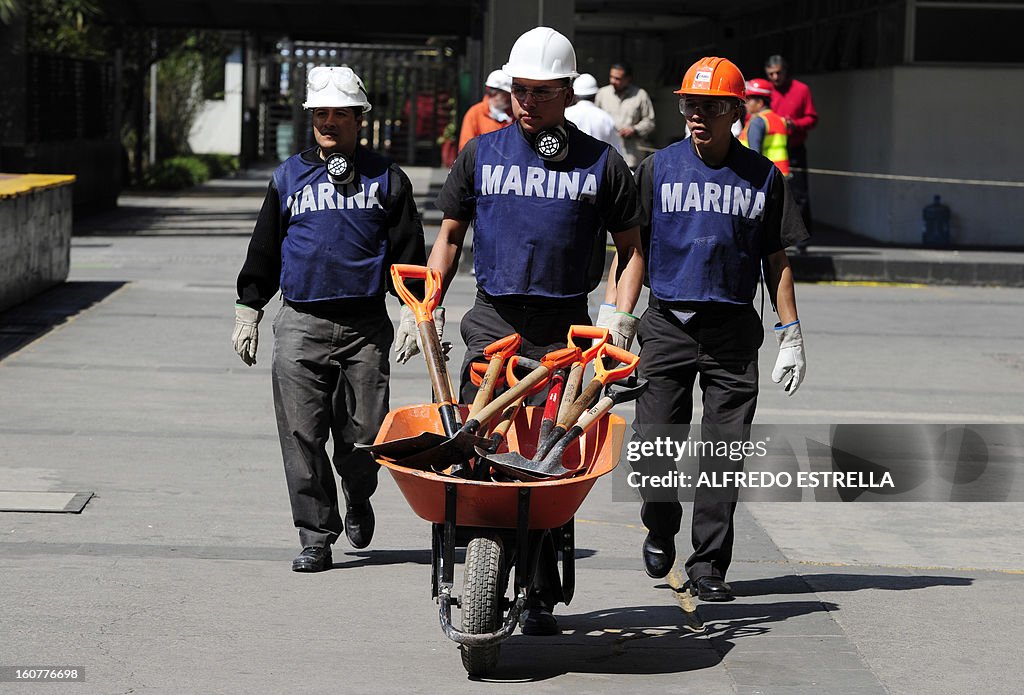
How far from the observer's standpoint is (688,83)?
6.25m

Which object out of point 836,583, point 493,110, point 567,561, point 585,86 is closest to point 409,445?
point 567,561

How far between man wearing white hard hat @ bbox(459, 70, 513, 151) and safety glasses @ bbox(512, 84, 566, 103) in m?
6.97

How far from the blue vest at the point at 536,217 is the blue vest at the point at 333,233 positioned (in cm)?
73

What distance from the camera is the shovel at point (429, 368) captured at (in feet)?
16.6

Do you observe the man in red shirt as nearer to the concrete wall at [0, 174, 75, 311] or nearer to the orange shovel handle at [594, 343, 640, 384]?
the concrete wall at [0, 174, 75, 311]

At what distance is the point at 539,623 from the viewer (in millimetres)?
5703

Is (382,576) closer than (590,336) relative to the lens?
No

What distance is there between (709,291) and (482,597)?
5.74ft

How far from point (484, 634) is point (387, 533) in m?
2.22

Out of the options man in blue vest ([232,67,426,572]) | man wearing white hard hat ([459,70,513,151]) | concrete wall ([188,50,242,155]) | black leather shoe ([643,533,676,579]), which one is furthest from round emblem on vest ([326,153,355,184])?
concrete wall ([188,50,242,155])

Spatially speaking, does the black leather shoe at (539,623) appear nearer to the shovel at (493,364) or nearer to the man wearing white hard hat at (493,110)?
the shovel at (493,364)

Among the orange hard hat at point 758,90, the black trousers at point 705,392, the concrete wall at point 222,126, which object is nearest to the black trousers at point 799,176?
the orange hard hat at point 758,90

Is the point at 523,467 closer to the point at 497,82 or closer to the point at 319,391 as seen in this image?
the point at 319,391

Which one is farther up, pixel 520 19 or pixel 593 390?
pixel 520 19
